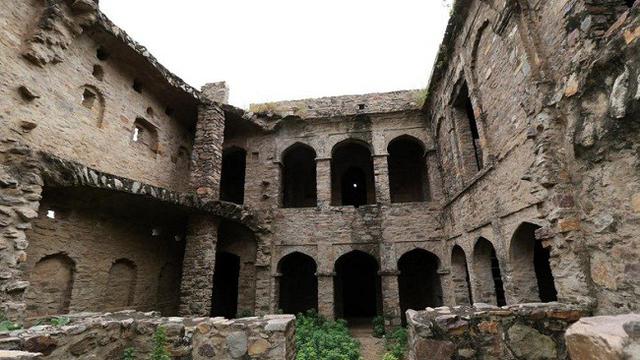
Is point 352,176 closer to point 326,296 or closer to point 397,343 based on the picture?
point 326,296

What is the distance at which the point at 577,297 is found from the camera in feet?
12.9

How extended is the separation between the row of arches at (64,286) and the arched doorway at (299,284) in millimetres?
6231

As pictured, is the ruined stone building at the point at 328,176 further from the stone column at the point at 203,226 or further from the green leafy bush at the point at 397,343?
the green leafy bush at the point at 397,343

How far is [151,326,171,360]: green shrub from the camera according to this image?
4148 millimetres

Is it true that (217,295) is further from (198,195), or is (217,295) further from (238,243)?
(198,195)

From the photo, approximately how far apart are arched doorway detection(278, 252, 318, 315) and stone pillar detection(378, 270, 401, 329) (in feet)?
13.5

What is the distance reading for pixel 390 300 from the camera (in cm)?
1045

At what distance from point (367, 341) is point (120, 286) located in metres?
7.66

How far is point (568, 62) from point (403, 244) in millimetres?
7876

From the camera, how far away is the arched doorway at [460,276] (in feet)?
31.5

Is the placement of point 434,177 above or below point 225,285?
above

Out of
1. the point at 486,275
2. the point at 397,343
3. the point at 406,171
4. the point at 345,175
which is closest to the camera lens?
the point at 486,275

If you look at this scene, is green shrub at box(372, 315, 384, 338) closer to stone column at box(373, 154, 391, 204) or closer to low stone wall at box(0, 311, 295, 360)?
stone column at box(373, 154, 391, 204)

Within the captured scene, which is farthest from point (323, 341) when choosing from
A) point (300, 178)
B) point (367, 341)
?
point (300, 178)
